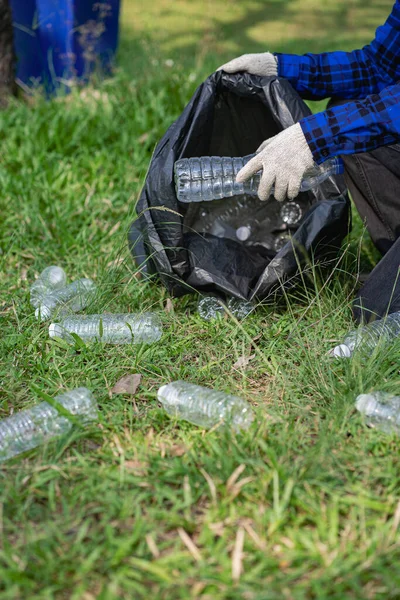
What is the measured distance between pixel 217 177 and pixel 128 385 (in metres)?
0.99

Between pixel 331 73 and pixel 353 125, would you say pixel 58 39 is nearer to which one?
pixel 331 73

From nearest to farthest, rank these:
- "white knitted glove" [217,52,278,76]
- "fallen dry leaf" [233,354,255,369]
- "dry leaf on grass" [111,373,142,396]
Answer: "dry leaf on grass" [111,373,142,396]
"fallen dry leaf" [233,354,255,369]
"white knitted glove" [217,52,278,76]

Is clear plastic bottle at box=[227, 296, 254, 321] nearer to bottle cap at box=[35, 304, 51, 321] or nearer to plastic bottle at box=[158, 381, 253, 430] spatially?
plastic bottle at box=[158, 381, 253, 430]

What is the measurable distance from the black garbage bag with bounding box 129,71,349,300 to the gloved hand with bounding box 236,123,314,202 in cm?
20

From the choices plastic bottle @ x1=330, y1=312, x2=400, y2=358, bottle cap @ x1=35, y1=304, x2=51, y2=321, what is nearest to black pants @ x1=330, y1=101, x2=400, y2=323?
plastic bottle @ x1=330, y1=312, x2=400, y2=358

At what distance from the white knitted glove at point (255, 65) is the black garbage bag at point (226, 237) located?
0.03 meters

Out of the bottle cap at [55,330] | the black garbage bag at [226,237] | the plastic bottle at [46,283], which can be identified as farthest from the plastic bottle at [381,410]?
the plastic bottle at [46,283]

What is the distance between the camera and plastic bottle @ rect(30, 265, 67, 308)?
2600mm

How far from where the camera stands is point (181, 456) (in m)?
1.79

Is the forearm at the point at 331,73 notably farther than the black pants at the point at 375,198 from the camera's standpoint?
Yes

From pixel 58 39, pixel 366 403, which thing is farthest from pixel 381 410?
pixel 58 39

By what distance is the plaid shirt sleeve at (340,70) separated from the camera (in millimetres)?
2646

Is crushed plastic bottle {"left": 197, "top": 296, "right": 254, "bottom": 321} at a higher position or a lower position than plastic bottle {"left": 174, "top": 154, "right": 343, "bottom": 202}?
lower

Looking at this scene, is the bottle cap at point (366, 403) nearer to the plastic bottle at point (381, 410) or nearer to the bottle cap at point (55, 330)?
the plastic bottle at point (381, 410)
